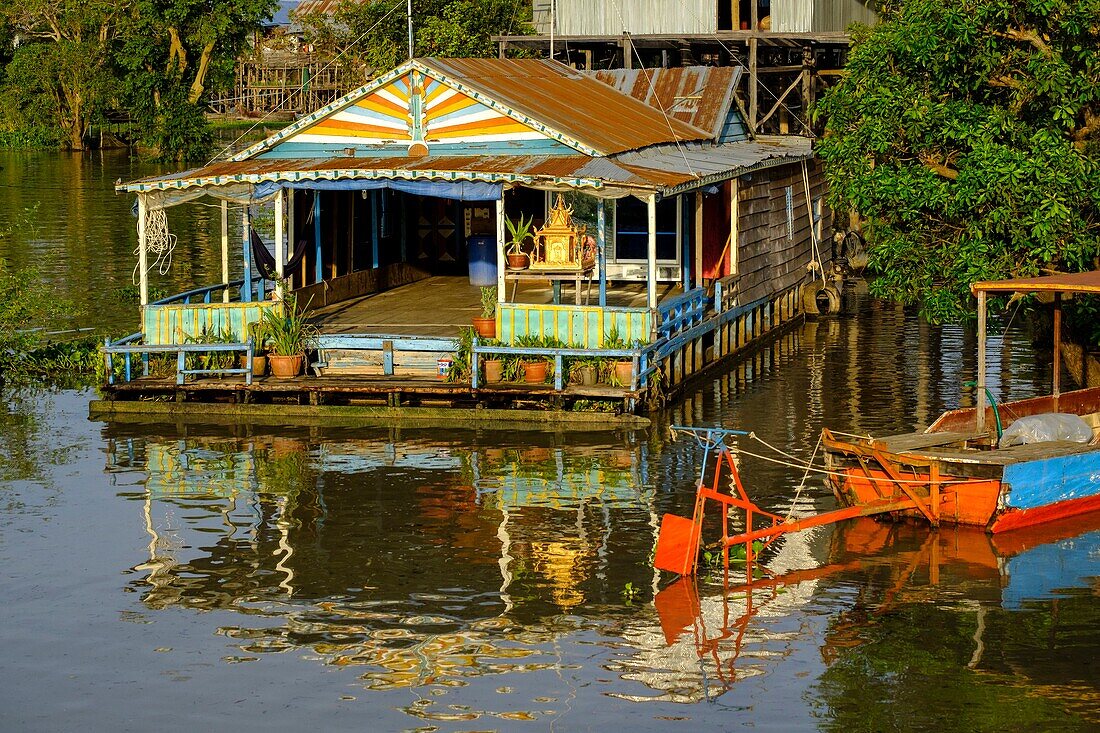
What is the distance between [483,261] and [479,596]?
14.9 m

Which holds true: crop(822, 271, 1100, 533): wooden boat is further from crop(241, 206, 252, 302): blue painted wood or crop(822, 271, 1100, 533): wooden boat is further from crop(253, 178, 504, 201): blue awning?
crop(241, 206, 252, 302): blue painted wood

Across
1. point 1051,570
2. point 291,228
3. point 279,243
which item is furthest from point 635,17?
point 1051,570

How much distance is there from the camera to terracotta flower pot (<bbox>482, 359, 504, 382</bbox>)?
21.9 metres

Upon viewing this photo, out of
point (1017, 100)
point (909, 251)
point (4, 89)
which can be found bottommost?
point (909, 251)

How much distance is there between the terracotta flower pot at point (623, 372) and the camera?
2147cm

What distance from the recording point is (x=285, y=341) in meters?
22.2

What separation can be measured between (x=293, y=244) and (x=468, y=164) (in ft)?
14.9

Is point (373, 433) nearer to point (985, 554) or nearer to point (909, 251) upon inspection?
point (909, 251)

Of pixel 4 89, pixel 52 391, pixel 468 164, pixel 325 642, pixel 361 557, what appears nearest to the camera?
pixel 325 642

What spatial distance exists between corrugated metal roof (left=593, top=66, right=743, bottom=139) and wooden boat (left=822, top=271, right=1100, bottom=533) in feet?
42.2

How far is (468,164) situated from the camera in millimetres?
22484

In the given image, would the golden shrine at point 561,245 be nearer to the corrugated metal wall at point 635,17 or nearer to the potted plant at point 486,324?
the potted plant at point 486,324

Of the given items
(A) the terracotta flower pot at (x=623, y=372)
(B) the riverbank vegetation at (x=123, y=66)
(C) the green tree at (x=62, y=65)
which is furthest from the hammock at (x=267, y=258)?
(C) the green tree at (x=62, y=65)

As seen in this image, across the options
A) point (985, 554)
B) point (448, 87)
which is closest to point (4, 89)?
point (448, 87)
